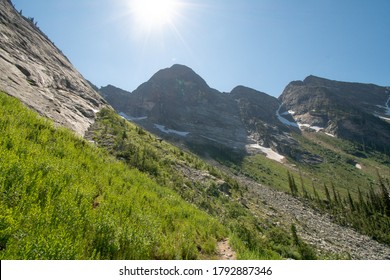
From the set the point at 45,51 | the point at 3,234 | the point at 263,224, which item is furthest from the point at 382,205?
the point at 45,51

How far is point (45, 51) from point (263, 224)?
51.5m

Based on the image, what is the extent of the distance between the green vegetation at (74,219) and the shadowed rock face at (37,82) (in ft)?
47.4

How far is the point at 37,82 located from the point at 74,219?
31.6 metres

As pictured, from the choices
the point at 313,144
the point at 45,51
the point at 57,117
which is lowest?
the point at 57,117

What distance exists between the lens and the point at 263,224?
21500 millimetres

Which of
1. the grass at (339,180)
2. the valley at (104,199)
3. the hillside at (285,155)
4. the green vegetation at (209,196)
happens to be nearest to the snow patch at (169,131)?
the hillside at (285,155)

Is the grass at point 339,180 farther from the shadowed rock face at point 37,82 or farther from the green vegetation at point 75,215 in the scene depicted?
the shadowed rock face at point 37,82

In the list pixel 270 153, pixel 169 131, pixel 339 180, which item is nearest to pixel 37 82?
pixel 339 180

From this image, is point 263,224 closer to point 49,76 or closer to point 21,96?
point 21,96

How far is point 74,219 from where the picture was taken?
595 cm

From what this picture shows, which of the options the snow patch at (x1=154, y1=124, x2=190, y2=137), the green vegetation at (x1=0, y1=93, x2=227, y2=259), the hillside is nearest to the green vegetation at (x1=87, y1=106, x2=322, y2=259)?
the green vegetation at (x1=0, y1=93, x2=227, y2=259)

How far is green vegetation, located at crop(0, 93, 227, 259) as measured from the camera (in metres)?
4.61

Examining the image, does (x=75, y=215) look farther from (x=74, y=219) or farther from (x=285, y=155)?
(x=285, y=155)

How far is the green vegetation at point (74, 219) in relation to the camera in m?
4.61
